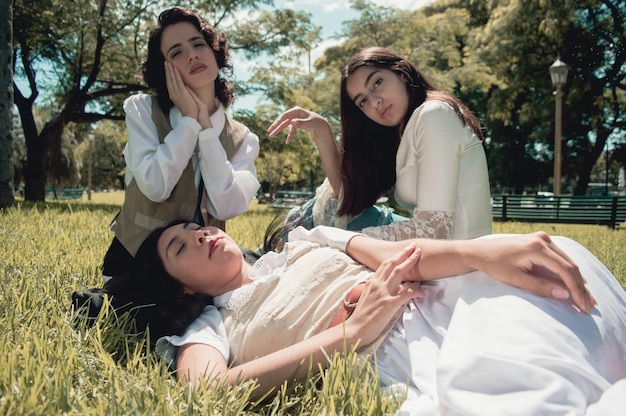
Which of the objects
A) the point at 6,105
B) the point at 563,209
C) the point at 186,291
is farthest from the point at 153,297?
the point at 563,209

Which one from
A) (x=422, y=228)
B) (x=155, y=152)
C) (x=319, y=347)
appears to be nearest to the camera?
(x=319, y=347)

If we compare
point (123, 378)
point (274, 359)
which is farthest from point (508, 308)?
point (123, 378)

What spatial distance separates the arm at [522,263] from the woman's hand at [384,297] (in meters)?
0.10

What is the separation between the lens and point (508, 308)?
4.63ft

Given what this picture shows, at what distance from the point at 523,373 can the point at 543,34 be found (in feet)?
67.1

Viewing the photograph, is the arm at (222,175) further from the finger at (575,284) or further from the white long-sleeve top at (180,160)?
the finger at (575,284)

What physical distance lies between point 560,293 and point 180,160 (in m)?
2.11

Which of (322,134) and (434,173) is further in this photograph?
(322,134)

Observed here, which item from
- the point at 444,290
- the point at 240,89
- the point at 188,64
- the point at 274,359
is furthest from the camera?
the point at 240,89

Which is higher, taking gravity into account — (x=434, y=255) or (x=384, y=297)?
(x=434, y=255)

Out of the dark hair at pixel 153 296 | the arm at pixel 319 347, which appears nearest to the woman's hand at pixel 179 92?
the dark hair at pixel 153 296

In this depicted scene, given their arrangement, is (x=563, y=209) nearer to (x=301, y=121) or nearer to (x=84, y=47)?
(x=301, y=121)

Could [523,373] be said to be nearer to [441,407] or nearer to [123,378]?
[441,407]

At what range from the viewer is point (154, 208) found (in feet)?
9.35
